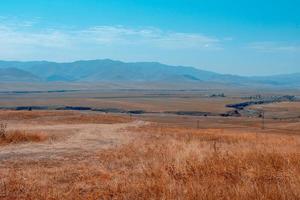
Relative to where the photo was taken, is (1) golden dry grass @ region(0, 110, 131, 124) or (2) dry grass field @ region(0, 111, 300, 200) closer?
(2) dry grass field @ region(0, 111, 300, 200)

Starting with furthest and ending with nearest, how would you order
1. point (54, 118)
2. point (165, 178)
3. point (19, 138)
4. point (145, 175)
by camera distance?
point (54, 118)
point (19, 138)
point (145, 175)
point (165, 178)

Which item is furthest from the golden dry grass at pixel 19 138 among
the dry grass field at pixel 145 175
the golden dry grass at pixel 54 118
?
the golden dry grass at pixel 54 118

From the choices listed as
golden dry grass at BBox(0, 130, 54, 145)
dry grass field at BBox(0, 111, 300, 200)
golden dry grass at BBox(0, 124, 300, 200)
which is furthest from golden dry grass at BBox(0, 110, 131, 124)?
golden dry grass at BBox(0, 124, 300, 200)

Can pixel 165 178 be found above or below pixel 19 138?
above

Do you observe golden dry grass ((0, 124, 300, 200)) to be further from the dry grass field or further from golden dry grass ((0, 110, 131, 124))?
golden dry grass ((0, 110, 131, 124))

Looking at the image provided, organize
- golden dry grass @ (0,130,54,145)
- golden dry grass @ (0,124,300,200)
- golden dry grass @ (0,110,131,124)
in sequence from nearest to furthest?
golden dry grass @ (0,124,300,200) → golden dry grass @ (0,130,54,145) → golden dry grass @ (0,110,131,124)

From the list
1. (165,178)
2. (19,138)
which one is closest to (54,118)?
(19,138)

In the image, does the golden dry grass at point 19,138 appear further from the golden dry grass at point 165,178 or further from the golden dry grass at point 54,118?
the golden dry grass at point 54,118

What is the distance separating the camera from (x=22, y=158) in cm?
1319

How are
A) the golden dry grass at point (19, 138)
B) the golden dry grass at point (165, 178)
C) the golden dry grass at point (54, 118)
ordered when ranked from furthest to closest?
the golden dry grass at point (54, 118)
the golden dry grass at point (19, 138)
the golden dry grass at point (165, 178)

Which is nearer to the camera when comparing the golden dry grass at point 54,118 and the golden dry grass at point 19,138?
the golden dry grass at point 19,138

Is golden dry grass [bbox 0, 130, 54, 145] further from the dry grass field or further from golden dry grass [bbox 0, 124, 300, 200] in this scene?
golden dry grass [bbox 0, 124, 300, 200]

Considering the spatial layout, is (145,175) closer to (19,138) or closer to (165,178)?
(165,178)

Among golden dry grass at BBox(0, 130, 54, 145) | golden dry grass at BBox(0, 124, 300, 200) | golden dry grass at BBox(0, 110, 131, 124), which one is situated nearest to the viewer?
golden dry grass at BBox(0, 124, 300, 200)
